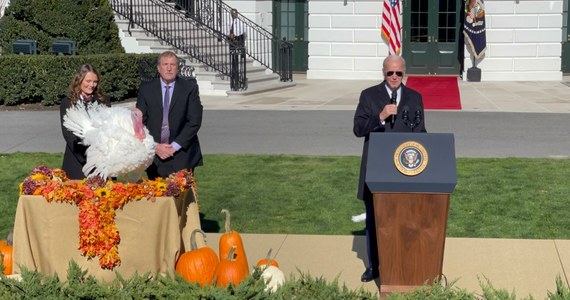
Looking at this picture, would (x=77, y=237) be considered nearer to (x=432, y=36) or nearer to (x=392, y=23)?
(x=392, y=23)

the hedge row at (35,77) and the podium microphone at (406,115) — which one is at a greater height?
the podium microphone at (406,115)

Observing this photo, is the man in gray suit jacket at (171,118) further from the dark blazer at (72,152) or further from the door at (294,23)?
the door at (294,23)

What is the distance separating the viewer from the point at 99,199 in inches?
271

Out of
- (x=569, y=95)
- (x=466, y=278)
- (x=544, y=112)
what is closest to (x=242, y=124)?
(x=544, y=112)

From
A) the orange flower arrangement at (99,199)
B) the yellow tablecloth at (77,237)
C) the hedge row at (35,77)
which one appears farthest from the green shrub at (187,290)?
the hedge row at (35,77)

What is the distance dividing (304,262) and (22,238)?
2.57 meters

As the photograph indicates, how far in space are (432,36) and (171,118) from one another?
72.2 ft

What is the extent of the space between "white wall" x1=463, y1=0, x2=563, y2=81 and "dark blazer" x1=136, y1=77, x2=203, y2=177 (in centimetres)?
2070

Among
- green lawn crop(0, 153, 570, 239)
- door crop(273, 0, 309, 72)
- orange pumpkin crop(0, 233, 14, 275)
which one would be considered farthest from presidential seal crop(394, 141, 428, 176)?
door crop(273, 0, 309, 72)

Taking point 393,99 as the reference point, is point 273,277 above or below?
below

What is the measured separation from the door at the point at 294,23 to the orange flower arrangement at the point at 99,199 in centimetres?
2408

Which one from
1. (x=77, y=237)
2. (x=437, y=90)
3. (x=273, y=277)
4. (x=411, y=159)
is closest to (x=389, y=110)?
(x=411, y=159)

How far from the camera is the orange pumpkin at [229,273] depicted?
6.57m

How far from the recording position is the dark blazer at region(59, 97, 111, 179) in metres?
8.23
